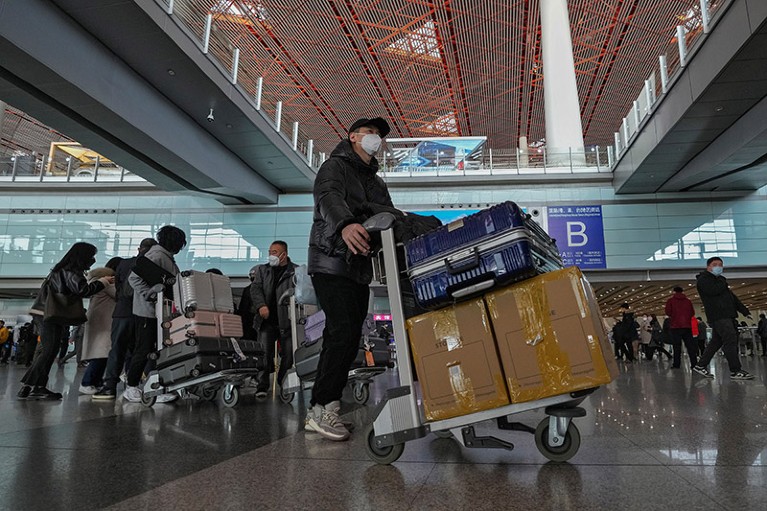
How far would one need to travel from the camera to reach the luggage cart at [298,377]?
465 cm

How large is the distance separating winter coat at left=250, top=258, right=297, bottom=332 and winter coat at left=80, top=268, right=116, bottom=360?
1711 mm

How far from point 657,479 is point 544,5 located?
885 inches

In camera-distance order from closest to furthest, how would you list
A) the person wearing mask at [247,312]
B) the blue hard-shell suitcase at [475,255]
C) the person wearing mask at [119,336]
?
1. the blue hard-shell suitcase at [475,255]
2. the person wearing mask at [119,336]
3. the person wearing mask at [247,312]

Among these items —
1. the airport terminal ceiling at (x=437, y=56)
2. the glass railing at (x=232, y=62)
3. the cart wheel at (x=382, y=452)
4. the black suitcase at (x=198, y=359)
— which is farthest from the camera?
the airport terminal ceiling at (x=437, y=56)

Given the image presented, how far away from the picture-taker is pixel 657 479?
1712mm

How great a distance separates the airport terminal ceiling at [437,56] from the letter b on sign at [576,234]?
8.87m

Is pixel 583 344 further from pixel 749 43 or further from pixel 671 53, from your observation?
pixel 671 53

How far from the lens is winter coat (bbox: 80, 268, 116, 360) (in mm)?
5539

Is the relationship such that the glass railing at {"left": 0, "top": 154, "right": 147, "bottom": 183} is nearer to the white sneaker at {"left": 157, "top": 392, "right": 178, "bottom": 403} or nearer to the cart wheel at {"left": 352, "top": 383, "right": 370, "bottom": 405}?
the white sneaker at {"left": 157, "top": 392, "right": 178, "bottom": 403}

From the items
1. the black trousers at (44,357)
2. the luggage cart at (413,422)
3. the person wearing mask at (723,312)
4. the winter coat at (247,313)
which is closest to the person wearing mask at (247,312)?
the winter coat at (247,313)

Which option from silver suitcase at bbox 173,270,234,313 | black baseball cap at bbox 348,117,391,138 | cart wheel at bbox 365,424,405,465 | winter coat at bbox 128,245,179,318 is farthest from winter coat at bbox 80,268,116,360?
cart wheel at bbox 365,424,405,465

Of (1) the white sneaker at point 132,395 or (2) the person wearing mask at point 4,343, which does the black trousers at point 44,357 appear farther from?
(2) the person wearing mask at point 4,343

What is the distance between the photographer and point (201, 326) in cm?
448

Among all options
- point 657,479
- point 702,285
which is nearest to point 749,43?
point 702,285
